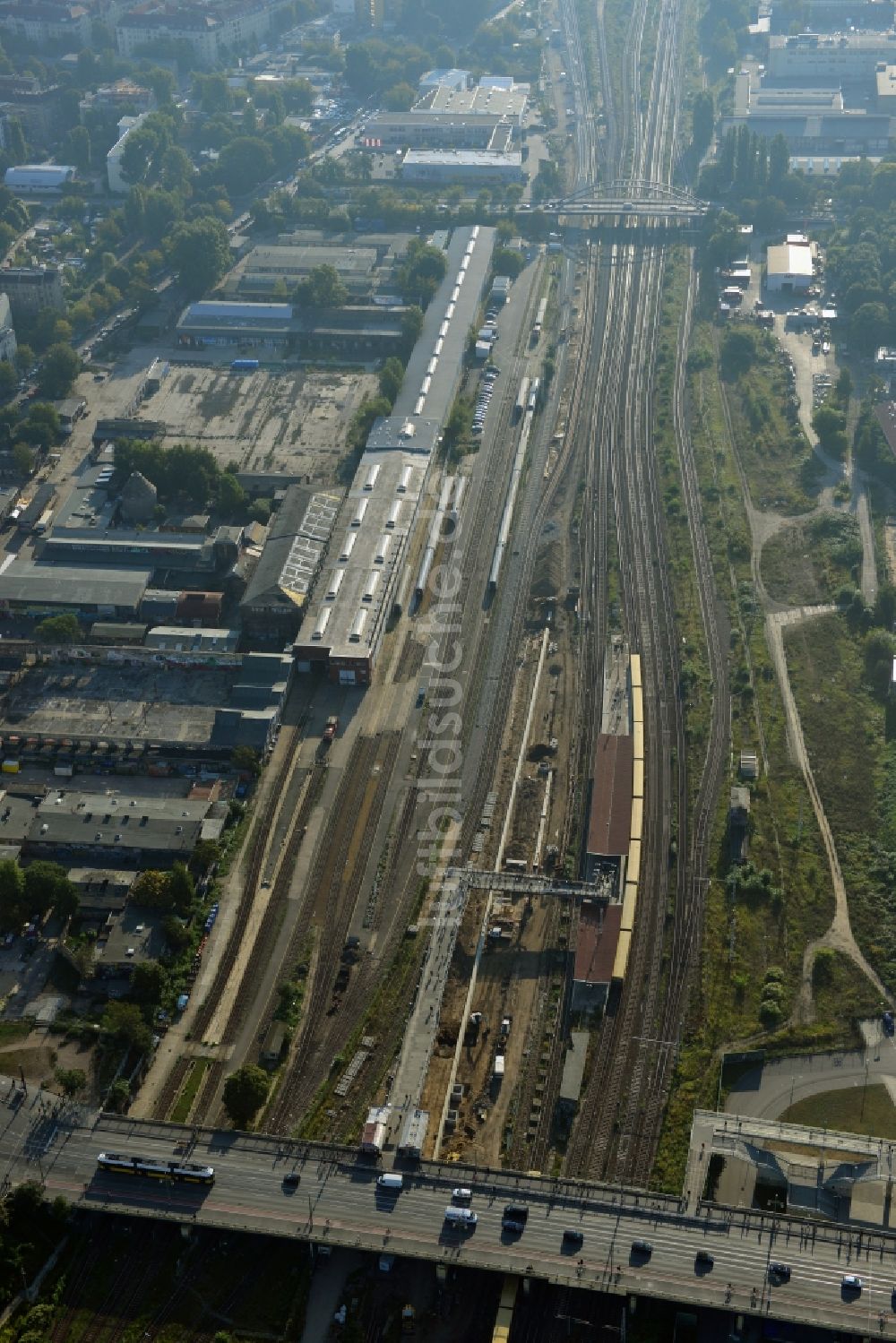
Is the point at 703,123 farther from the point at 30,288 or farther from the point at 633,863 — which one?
the point at 633,863

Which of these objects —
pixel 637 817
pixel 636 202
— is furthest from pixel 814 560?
pixel 636 202

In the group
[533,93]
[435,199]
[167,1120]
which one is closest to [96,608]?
[167,1120]

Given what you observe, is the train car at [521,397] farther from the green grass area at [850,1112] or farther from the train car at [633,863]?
the green grass area at [850,1112]

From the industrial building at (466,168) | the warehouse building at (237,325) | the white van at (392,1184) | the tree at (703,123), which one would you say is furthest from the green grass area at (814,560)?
the tree at (703,123)

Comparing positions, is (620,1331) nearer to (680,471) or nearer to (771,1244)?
(771,1244)

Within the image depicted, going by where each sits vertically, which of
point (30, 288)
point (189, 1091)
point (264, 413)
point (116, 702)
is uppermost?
point (30, 288)
